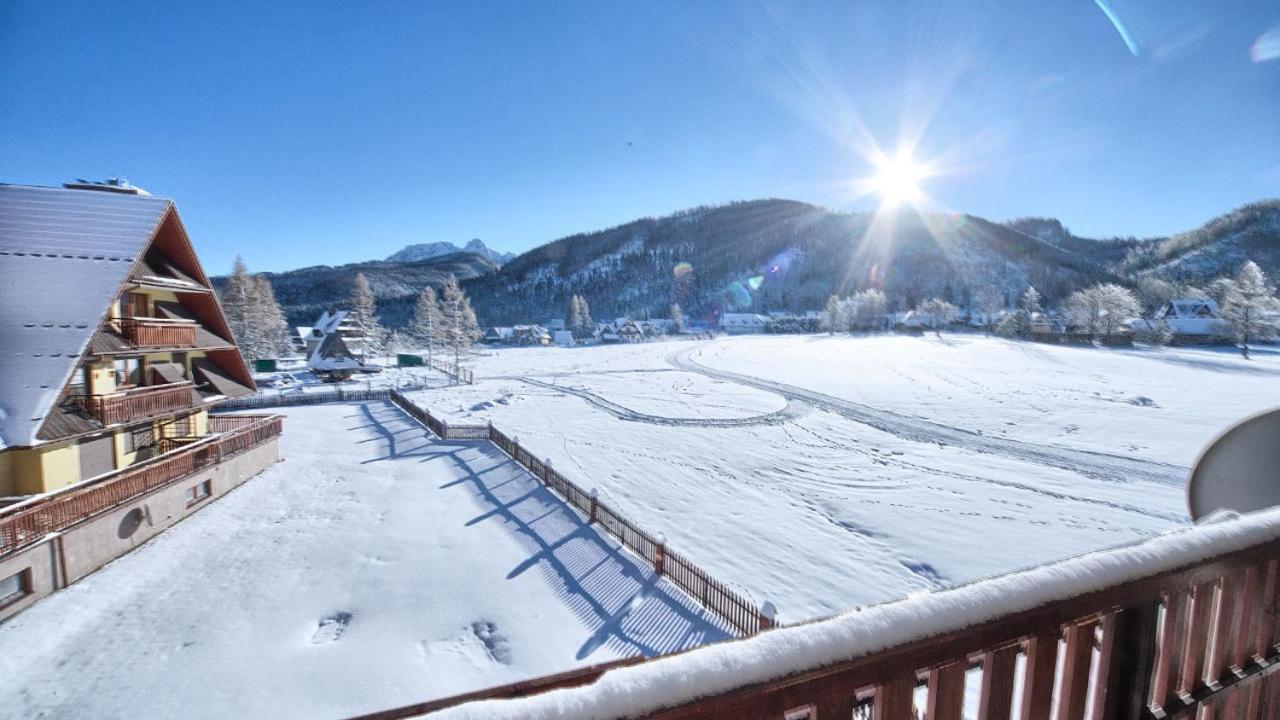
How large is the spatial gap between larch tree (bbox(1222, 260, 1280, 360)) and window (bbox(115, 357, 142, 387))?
79682 mm

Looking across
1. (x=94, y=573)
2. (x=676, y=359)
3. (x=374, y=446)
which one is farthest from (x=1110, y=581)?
(x=676, y=359)

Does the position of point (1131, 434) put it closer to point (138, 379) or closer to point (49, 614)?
point (49, 614)

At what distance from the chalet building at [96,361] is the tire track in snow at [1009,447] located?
83.8ft

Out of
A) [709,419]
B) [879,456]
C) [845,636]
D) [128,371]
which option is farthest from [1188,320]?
[128,371]

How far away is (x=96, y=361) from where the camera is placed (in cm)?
1199

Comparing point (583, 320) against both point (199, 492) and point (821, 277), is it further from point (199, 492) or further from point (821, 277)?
point (199, 492)

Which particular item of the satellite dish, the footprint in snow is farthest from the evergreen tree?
the satellite dish

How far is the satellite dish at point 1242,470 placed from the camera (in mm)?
2938

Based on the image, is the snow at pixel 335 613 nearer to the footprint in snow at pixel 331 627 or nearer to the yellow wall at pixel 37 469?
the footprint in snow at pixel 331 627

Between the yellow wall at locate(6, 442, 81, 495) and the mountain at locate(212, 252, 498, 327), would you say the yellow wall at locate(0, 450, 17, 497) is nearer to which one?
the yellow wall at locate(6, 442, 81, 495)

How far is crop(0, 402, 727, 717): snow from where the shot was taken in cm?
688

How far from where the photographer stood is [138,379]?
14.0m

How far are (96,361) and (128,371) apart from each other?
182cm

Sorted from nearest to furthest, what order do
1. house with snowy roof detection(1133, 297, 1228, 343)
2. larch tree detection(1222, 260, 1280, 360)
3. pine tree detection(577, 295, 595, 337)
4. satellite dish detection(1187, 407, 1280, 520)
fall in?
satellite dish detection(1187, 407, 1280, 520), larch tree detection(1222, 260, 1280, 360), house with snowy roof detection(1133, 297, 1228, 343), pine tree detection(577, 295, 595, 337)
